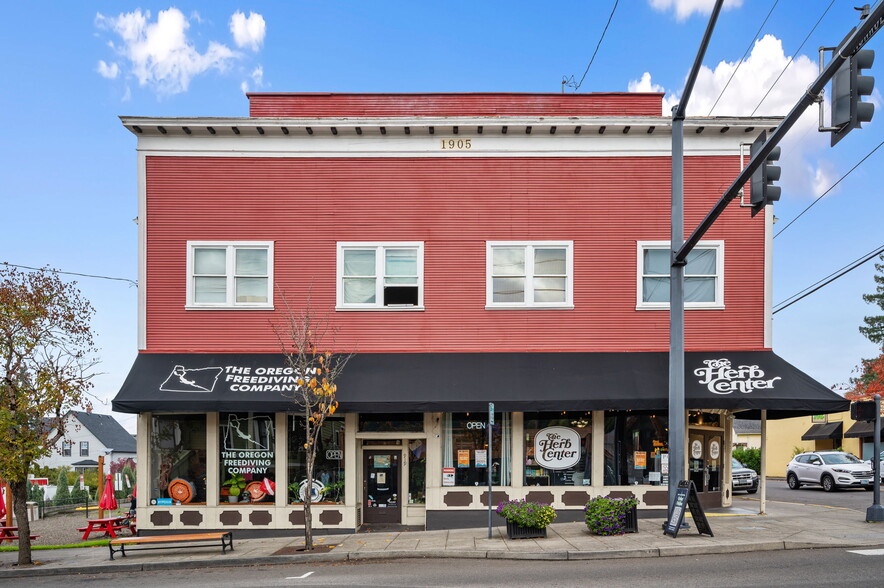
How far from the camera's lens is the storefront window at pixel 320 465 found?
17578 mm

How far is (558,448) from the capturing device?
17.7m

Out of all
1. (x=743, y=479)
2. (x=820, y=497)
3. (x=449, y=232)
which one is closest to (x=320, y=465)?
(x=449, y=232)

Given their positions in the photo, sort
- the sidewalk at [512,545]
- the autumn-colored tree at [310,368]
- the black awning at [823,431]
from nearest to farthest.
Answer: the sidewalk at [512,545] → the autumn-colored tree at [310,368] → the black awning at [823,431]

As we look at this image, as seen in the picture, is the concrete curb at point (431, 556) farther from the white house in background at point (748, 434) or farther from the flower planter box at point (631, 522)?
the white house in background at point (748, 434)

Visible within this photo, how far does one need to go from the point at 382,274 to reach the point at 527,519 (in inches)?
259

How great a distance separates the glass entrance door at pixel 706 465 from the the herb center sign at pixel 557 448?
117 inches

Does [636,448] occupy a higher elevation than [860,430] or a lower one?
higher

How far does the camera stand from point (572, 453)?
17656mm

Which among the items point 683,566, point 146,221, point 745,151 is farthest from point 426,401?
point 745,151

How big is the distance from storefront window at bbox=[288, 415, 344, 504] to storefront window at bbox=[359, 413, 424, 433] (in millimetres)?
546

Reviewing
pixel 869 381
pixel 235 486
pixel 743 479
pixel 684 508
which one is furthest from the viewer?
pixel 869 381

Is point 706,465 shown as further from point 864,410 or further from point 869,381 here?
point 869,381

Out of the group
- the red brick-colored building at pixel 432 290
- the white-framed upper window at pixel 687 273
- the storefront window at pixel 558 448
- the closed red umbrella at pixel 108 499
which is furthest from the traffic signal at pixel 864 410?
the closed red umbrella at pixel 108 499

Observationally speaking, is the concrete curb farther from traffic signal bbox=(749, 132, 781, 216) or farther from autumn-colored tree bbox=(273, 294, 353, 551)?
traffic signal bbox=(749, 132, 781, 216)
